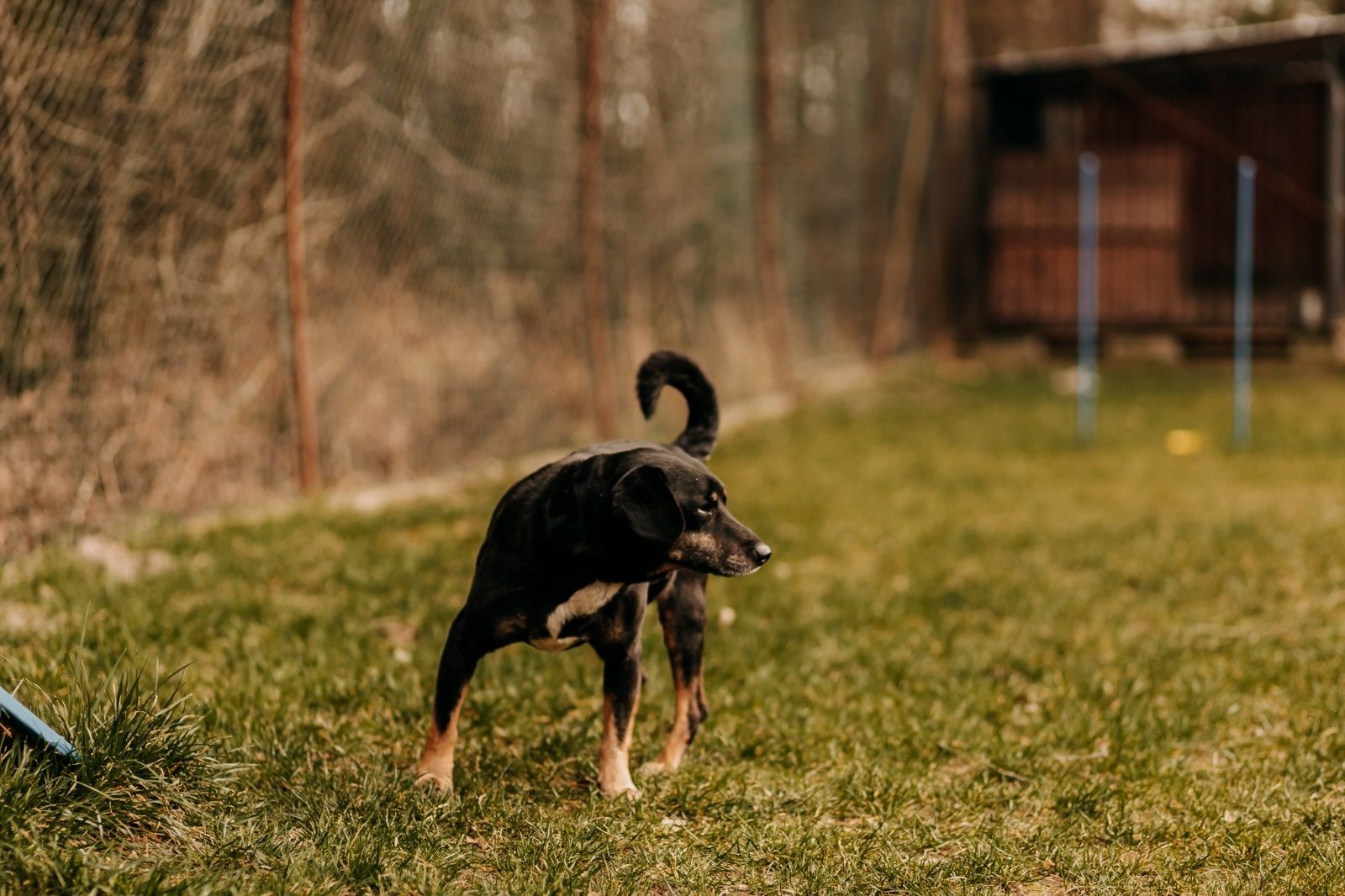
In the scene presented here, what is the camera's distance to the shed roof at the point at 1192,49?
47.0 ft

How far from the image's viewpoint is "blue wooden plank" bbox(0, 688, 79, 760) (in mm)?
3227

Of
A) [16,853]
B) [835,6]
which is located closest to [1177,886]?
[16,853]

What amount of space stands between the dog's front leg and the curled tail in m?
0.66

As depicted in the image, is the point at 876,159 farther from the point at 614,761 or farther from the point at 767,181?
the point at 614,761

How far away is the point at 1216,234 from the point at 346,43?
12507mm

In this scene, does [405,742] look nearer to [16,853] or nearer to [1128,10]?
[16,853]

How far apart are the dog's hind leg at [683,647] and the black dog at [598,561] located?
16 cm

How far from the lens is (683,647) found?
4004 millimetres

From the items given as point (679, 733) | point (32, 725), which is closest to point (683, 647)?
point (679, 733)

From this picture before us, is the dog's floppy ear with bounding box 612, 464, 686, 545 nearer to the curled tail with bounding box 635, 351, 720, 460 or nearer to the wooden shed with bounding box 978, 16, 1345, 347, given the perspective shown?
the curled tail with bounding box 635, 351, 720, 460

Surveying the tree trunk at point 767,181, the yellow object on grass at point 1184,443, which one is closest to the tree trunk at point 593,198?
the tree trunk at point 767,181

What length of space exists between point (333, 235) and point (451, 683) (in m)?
4.34

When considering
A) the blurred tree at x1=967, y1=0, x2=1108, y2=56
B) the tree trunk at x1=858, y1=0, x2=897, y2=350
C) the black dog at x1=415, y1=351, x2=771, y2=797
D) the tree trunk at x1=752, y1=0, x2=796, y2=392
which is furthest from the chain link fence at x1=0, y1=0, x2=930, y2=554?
the blurred tree at x1=967, y1=0, x2=1108, y2=56

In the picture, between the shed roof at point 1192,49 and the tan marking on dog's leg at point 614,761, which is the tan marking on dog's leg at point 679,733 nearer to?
the tan marking on dog's leg at point 614,761
